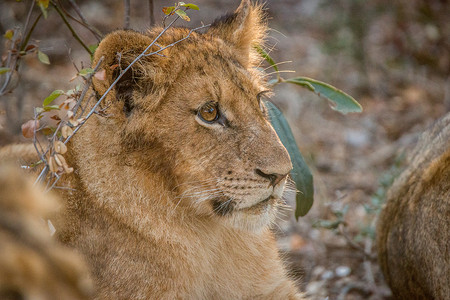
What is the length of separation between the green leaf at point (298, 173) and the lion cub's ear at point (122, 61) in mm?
1178

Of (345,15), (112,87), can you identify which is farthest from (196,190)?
(345,15)

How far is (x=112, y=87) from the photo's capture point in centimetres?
289

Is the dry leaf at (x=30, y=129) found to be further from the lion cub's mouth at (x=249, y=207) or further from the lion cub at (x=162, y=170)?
the lion cub's mouth at (x=249, y=207)

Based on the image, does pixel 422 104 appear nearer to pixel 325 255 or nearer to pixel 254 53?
pixel 325 255

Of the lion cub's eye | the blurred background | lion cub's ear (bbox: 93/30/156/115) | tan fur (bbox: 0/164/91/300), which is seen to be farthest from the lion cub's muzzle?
the blurred background

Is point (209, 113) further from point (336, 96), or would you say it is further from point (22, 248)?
point (22, 248)

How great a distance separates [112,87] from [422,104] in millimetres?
5495

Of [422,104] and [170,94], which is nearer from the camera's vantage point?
[170,94]

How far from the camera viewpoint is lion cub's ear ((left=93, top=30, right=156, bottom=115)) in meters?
2.83

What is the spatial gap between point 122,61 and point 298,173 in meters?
1.56

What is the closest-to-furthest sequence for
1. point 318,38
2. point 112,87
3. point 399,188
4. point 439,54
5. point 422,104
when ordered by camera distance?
1. point 112,87
2. point 399,188
3. point 422,104
4. point 439,54
5. point 318,38

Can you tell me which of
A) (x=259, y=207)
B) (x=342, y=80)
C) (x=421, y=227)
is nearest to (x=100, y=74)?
(x=259, y=207)

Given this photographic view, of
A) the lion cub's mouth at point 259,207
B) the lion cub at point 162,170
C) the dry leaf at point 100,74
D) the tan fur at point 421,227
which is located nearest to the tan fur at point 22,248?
the dry leaf at point 100,74

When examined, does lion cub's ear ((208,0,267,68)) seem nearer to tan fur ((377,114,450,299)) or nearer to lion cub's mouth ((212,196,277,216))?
lion cub's mouth ((212,196,277,216))
